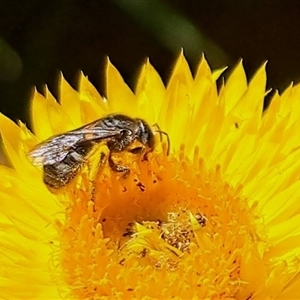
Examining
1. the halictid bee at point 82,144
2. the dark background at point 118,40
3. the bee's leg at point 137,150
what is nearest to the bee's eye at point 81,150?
the halictid bee at point 82,144

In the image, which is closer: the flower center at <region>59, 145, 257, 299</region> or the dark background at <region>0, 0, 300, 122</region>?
the flower center at <region>59, 145, 257, 299</region>

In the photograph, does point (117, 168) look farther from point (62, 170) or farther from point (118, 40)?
point (118, 40)

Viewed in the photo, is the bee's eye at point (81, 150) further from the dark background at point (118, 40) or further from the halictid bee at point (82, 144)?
the dark background at point (118, 40)

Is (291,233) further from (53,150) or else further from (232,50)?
(232,50)

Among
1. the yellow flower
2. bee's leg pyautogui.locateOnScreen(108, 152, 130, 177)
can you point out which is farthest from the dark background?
bee's leg pyautogui.locateOnScreen(108, 152, 130, 177)

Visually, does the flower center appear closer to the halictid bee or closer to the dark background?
the halictid bee

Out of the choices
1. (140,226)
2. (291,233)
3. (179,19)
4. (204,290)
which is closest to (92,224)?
(140,226)
